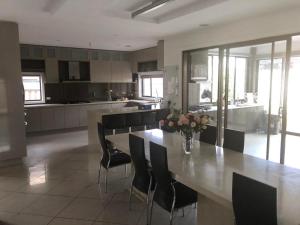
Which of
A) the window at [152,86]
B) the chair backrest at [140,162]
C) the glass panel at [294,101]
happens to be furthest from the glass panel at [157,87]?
the chair backrest at [140,162]

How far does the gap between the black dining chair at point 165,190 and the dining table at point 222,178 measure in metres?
0.10

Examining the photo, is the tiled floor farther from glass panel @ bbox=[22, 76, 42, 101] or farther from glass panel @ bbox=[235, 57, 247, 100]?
glass panel @ bbox=[22, 76, 42, 101]

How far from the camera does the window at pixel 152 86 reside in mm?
8412

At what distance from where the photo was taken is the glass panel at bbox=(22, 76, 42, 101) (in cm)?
753

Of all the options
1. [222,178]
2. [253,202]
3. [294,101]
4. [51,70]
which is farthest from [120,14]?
[294,101]

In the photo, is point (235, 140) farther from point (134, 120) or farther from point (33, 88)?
point (33, 88)

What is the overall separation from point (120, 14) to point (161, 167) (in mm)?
2709

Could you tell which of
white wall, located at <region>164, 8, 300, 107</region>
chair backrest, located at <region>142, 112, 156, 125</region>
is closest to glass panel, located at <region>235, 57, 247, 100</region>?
white wall, located at <region>164, 8, 300, 107</region>

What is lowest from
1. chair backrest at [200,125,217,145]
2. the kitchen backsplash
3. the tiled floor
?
the tiled floor

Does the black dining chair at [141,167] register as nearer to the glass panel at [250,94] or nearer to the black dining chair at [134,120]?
the glass panel at [250,94]

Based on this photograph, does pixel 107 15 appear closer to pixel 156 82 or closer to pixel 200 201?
pixel 200 201

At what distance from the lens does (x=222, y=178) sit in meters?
2.15

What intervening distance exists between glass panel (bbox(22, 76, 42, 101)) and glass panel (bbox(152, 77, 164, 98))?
11.8 ft

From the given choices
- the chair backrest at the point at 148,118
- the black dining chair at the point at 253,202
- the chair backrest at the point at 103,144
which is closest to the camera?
the black dining chair at the point at 253,202
